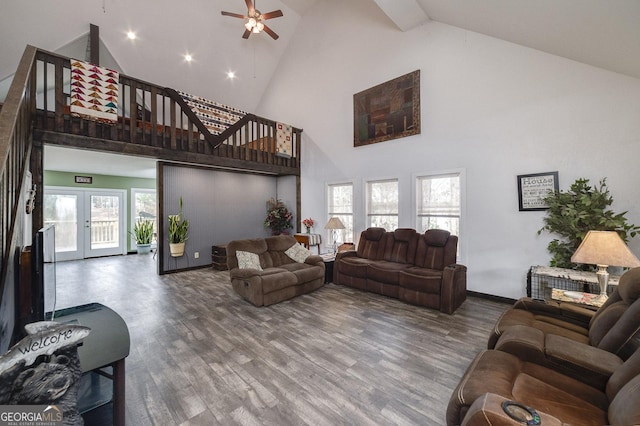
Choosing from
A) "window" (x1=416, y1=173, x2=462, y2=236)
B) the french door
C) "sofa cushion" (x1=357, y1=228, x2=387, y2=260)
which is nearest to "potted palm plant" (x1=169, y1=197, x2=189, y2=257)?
"sofa cushion" (x1=357, y1=228, x2=387, y2=260)

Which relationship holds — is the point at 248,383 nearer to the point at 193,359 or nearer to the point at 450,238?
the point at 193,359

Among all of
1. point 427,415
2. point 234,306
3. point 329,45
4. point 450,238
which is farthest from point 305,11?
point 427,415

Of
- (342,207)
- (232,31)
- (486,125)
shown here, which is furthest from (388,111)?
(232,31)

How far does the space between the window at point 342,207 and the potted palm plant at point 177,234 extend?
3.21 meters

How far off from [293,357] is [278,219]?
458cm

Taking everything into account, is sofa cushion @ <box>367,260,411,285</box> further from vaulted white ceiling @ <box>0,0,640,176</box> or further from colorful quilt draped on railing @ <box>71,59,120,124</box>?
colorful quilt draped on railing @ <box>71,59,120,124</box>

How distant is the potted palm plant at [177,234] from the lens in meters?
5.31

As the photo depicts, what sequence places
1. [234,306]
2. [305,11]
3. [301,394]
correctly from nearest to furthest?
[301,394] < [234,306] < [305,11]

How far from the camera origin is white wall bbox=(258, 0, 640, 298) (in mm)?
3096

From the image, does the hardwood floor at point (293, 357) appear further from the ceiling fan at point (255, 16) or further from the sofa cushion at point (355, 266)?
the ceiling fan at point (255, 16)

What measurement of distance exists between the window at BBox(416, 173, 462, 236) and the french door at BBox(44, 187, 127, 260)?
8898 mm

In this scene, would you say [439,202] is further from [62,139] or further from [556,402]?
[62,139]

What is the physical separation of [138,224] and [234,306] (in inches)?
263

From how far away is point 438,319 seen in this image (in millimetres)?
3180
